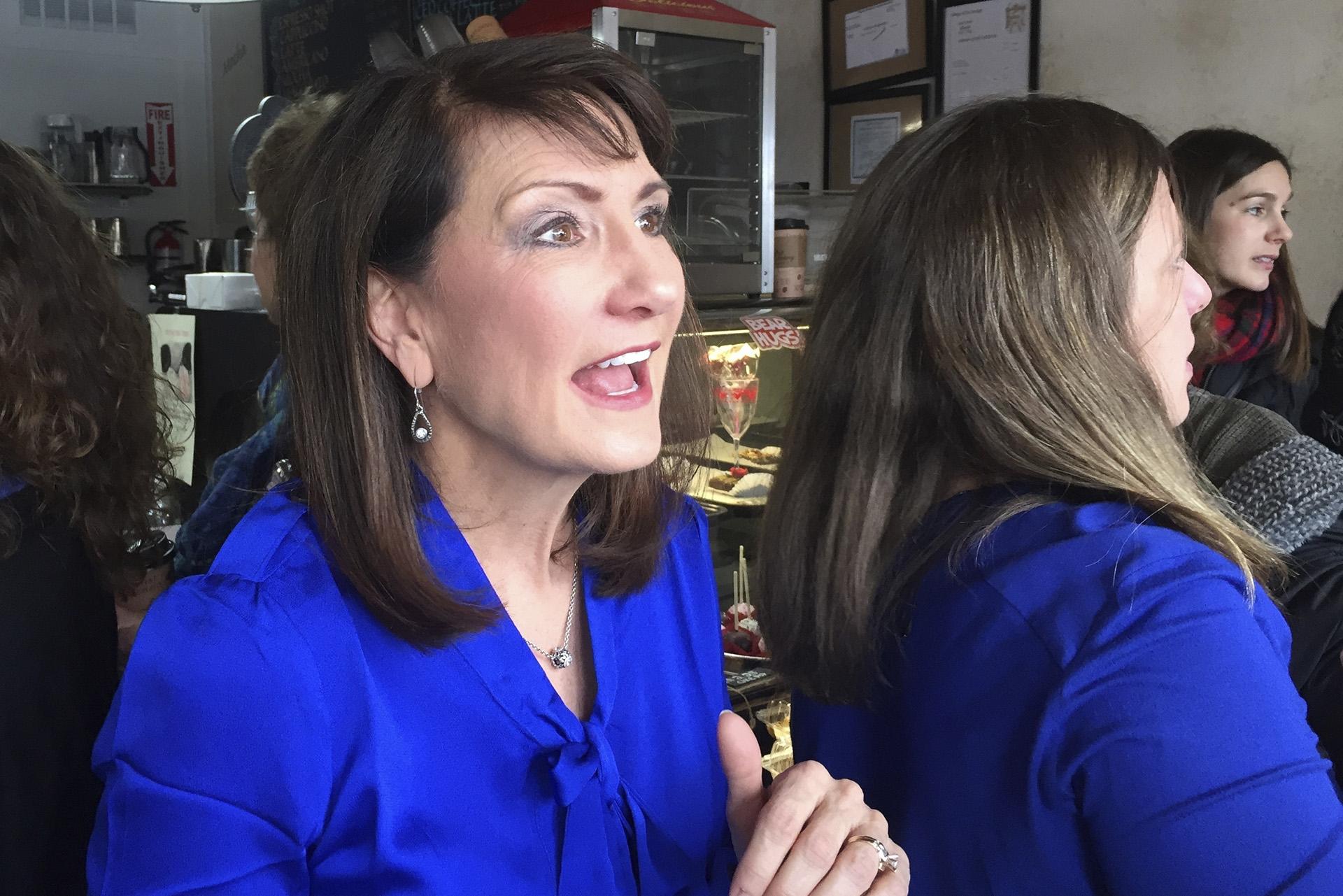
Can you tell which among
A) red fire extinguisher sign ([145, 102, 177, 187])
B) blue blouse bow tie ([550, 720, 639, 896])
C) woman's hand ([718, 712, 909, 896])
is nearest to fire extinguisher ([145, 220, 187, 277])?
red fire extinguisher sign ([145, 102, 177, 187])

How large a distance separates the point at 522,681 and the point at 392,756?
0.15 meters

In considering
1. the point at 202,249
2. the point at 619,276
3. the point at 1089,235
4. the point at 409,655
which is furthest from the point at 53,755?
the point at 202,249

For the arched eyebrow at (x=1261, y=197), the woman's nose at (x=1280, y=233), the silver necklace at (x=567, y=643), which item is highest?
the arched eyebrow at (x=1261, y=197)

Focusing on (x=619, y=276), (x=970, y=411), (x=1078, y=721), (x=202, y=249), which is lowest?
(x=1078, y=721)

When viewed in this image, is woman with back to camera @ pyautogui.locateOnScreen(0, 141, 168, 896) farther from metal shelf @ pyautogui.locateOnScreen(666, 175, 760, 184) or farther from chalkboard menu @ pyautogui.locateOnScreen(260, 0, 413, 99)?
chalkboard menu @ pyautogui.locateOnScreen(260, 0, 413, 99)

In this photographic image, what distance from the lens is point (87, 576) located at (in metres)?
1.65

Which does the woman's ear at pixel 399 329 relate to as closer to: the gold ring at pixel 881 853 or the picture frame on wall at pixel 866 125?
the gold ring at pixel 881 853

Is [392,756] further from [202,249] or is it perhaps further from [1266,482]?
[202,249]

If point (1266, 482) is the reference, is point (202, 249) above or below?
above

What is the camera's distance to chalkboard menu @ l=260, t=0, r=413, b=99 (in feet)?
17.9

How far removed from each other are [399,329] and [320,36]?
17.7ft

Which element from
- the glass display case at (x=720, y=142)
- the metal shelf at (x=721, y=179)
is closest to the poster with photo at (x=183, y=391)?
the glass display case at (x=720, y=142)

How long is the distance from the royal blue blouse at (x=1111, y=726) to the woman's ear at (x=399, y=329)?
1.87 feet

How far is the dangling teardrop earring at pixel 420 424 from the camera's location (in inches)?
45.2
